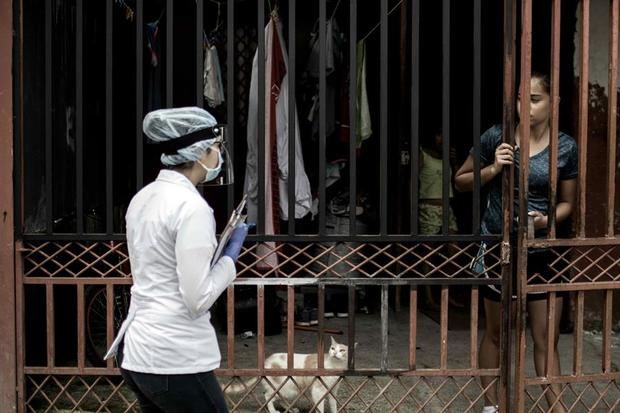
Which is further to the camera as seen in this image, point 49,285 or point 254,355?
point 254,355

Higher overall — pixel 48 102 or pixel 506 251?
pixel 48 102

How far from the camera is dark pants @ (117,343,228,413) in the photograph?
12.0 ft

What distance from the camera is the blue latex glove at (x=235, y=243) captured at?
3.80 metres

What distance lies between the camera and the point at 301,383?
5582mm

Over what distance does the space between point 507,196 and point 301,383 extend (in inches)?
62.5

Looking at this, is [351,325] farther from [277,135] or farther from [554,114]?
[277,135]

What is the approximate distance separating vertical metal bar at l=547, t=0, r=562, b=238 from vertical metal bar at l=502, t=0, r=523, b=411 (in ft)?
0.65

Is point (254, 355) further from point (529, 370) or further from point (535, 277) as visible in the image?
point (535, 277)

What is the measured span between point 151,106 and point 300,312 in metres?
2.19

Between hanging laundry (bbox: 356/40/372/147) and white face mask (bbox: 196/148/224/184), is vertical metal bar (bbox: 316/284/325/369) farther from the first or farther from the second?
hanging laundry (bbox: 356/40/372/147)

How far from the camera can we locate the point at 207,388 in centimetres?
370

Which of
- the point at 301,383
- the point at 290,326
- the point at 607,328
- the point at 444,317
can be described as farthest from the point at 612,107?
the point at 301,383

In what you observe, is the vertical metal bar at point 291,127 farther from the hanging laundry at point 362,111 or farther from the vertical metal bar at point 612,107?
the hanging laundry at point 362,111

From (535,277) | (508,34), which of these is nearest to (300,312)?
(535,277)
